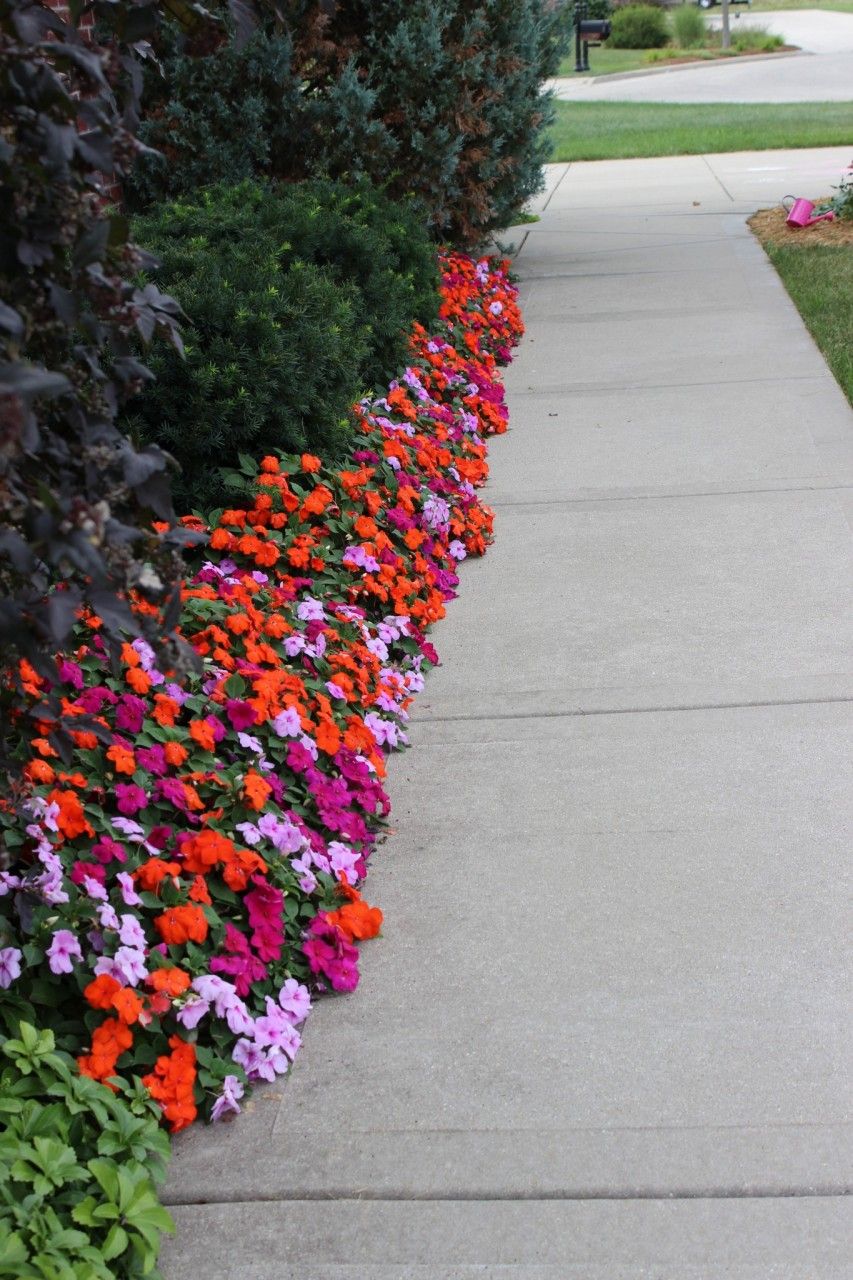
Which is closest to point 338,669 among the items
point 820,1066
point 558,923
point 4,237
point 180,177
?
point 558,923

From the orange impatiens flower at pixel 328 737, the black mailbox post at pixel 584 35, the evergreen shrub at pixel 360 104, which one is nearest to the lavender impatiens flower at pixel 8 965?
the orange impatiens flower at pixel 328 737

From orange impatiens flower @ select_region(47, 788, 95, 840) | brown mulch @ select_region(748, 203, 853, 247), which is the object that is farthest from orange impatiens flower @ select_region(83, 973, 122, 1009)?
brown mulch @ select_region(748, 203, 853, 247)

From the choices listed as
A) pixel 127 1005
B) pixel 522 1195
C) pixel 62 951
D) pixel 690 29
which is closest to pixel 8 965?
pixel 62 951

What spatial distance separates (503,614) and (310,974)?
2.05m

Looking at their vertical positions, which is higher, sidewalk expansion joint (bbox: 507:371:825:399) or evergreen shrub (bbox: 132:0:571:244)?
evergreen shrub (bbox: 132:0:571:244)

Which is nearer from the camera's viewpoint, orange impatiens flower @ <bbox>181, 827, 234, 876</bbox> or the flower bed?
the flower bed

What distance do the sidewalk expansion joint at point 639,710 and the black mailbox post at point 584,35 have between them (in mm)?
31676

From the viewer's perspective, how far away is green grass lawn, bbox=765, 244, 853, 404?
7582mm

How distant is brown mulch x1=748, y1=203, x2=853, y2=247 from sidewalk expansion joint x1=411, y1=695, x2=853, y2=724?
24.0ft

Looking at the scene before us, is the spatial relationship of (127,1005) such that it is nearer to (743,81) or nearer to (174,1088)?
(174,1088)

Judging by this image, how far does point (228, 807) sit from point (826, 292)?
680cm

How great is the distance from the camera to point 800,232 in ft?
36.2

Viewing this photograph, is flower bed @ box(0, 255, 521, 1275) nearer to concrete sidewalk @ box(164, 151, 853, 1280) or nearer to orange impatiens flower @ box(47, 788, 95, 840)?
orange impatiens flower @ box(47, 788, 95, 840)

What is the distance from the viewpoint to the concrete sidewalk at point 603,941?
8.02 feet
